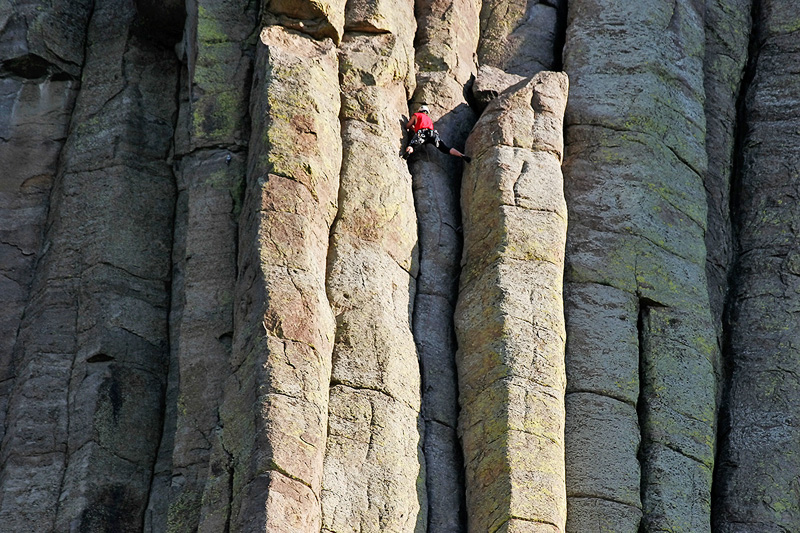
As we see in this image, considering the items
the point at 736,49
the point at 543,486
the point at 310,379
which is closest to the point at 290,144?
the point at 310,379

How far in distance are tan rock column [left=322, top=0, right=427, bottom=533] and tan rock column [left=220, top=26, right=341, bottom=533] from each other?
479mm

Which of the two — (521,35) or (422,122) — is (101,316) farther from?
(521,35)

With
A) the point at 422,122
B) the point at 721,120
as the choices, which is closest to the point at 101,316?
the point at 422,122

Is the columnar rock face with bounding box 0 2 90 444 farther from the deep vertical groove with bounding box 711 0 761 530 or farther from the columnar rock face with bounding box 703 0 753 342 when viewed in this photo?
the deep vertical groove with bounding box 711 0 761 530

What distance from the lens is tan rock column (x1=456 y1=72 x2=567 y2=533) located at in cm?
2662

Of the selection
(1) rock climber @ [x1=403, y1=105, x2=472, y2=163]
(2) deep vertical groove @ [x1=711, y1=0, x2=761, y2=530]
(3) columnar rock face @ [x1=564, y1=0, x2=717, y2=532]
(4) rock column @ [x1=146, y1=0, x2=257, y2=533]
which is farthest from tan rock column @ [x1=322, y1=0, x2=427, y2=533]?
(2) deep vertical groove @ [x1=711, y1=0, x2=761, y2=530]

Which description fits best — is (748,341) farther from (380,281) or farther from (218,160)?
(218,160)

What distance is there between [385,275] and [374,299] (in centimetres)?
67

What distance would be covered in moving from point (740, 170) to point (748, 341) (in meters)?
4.33

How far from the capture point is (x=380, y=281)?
93.4ft

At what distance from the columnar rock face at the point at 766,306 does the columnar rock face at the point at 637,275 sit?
0.91 meters

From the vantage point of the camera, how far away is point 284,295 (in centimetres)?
2639

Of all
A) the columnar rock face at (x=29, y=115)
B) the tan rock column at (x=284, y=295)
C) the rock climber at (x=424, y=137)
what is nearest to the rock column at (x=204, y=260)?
the tan rock column at (x=284, y=295)

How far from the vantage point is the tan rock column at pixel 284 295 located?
24906mm
